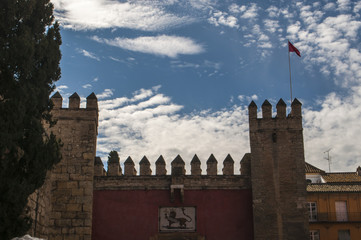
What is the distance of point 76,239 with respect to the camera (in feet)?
50.1

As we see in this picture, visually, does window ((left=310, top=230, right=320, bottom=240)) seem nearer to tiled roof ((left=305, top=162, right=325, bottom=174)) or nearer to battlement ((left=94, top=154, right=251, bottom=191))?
tiled roof ((left=305, top=162, right=325, bottom=174))

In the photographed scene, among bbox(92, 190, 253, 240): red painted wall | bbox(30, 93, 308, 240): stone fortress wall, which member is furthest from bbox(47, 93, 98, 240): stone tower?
bbox(92, 190, 253, 240): red painted wall

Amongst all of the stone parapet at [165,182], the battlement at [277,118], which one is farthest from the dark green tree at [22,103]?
the battlement at [277,118]

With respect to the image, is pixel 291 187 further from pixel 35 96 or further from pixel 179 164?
pixel 35 96

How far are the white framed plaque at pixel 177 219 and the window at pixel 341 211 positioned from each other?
33.1 ft

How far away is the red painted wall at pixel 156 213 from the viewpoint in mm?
15688

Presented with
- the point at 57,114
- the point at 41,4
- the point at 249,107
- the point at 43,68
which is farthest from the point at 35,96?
the point at 249,107

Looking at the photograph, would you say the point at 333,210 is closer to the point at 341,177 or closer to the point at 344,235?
the point at 344,235

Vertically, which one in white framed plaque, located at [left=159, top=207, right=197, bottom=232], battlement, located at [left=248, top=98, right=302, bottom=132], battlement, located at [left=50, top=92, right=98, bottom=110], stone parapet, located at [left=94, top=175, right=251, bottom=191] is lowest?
white framed plaque, located at [left=159, top=207, right=197, bottom=232]

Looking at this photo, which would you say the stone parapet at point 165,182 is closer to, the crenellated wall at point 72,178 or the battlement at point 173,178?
the battlement at point 173,178

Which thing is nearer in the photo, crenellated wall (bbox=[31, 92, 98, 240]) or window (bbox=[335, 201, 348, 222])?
crenellated wall (bbox=[31, 92, 98, 240])

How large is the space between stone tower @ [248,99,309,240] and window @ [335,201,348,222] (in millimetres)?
8352

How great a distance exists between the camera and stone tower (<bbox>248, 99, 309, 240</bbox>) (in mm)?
15398

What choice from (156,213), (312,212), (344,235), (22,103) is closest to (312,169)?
(312,212)
